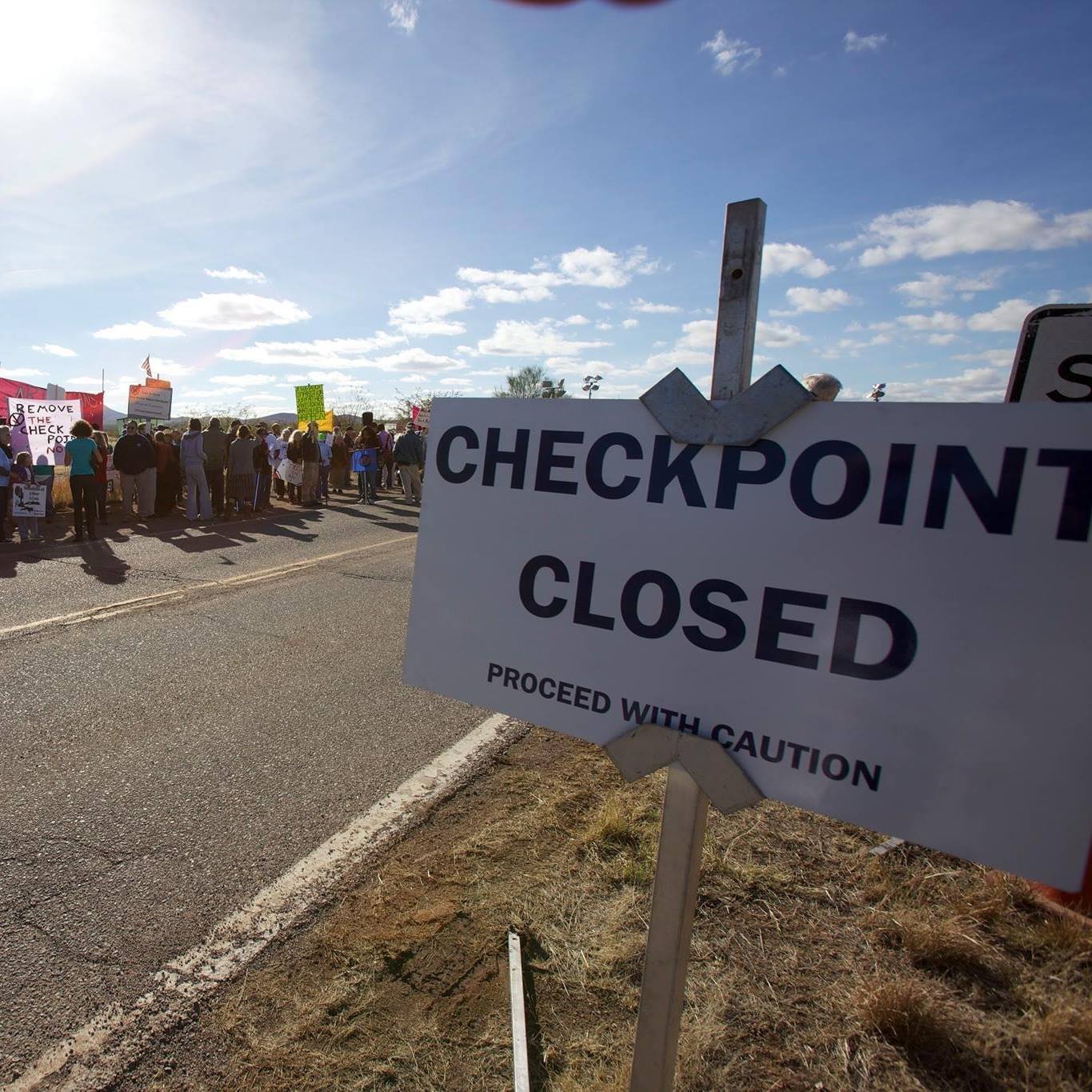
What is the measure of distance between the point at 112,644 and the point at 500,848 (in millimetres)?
4385

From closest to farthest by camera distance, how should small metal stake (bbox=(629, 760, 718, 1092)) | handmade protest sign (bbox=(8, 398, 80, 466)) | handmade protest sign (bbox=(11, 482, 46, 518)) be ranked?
small metal stake (bbox=(629, 760, 718, 1092)) < handmade protest sign (bbox=(11, 482, 46, 518)) < handmade protest sign (bbox=(8, 398, 80, 466))

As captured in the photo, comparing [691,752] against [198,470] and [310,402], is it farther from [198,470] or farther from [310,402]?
[310,402]

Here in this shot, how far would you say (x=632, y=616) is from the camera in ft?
4.90

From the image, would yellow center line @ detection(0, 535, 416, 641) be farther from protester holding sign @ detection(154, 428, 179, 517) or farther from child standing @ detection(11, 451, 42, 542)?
protester holding sign @ detection(154, 428, 179, 517)

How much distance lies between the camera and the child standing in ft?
33.8

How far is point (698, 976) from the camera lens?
7.68 feet

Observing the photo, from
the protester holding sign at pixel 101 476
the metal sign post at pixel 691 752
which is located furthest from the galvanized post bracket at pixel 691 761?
the protester holding sign at pixel 101 476

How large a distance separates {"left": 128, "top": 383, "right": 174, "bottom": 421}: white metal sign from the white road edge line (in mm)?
16490

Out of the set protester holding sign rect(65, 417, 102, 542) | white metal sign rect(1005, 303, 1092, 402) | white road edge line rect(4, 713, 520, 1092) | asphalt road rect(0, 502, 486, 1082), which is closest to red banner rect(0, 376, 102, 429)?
protester holding sign rect(65, 417, 102, 542)

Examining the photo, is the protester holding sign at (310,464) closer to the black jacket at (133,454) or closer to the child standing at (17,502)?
the black jacket at (133,454)

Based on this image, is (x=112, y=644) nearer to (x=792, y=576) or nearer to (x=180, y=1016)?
(x=180, y=1016)

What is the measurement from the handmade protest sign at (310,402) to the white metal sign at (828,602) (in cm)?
1710

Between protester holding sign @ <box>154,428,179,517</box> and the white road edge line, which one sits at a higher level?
protester holding sign @ <box>154,428,179,517</box>

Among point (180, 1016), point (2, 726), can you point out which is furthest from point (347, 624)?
point (180, 1016)
